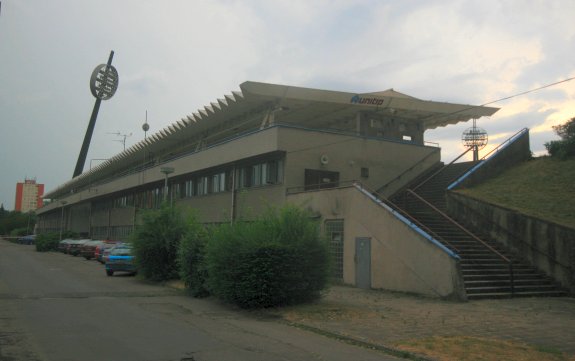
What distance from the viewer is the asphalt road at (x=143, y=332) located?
7816 millimetres

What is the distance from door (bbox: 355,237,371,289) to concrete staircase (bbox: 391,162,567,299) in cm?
229

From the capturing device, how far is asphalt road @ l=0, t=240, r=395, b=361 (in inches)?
308

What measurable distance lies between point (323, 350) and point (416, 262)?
803cm

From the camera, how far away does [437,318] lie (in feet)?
37.6

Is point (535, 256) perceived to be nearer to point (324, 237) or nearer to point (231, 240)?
point (324, 237)

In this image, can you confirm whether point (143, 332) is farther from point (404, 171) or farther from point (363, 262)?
point (404, 171)

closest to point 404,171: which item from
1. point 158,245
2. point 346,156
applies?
point 346,156

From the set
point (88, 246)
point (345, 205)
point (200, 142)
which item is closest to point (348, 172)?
point (345, 205)

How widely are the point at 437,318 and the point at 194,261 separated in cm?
805

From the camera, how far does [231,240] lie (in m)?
13.6

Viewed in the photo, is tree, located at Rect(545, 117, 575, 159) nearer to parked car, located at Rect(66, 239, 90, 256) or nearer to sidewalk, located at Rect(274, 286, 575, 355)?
sidewalk, located at Rect(274, 286, 575, 355)

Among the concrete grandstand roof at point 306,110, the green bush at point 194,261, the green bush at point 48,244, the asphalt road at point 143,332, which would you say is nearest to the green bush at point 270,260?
the asphalt road at point 143,332

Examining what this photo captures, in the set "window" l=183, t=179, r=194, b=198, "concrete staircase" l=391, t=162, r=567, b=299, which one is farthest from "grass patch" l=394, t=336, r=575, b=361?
"window" l=183, t=179, r=194, b=198

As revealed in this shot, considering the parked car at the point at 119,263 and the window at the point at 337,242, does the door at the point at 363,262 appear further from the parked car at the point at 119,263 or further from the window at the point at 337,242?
the parked car at the point at 119,263
